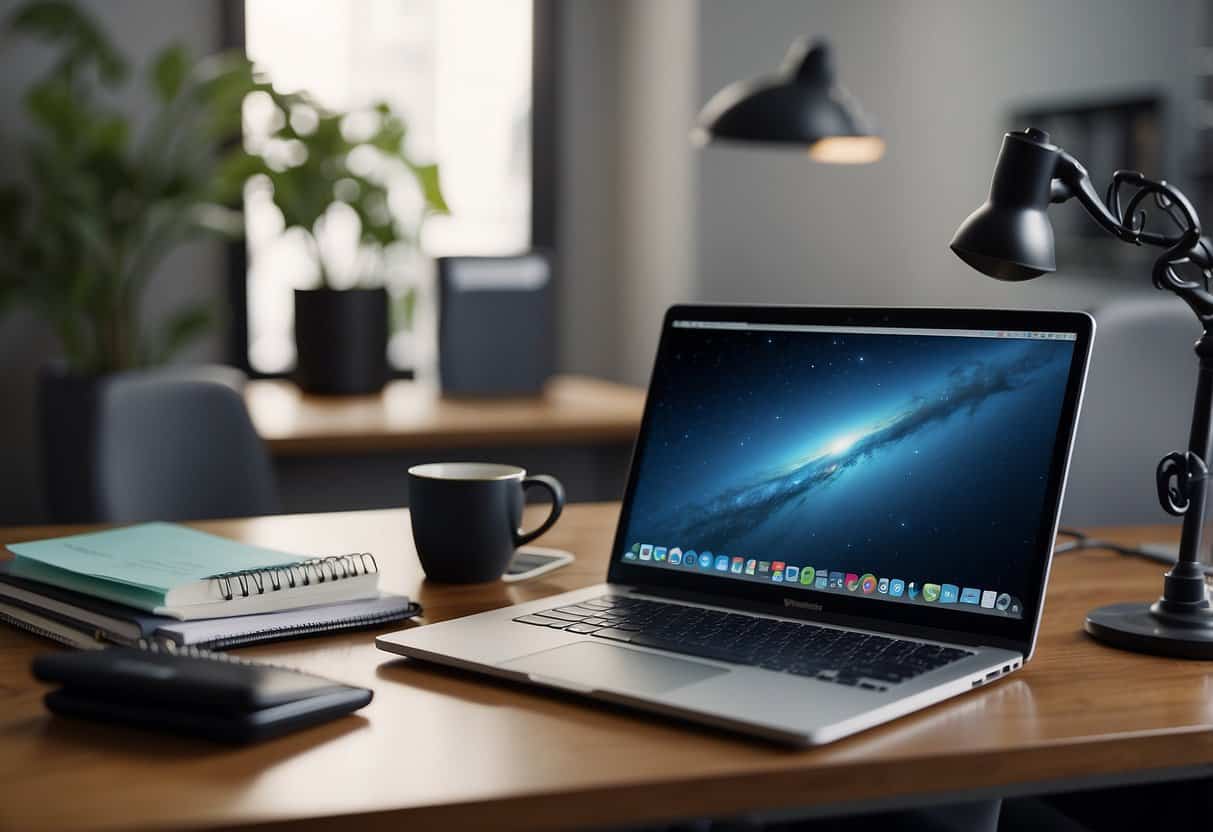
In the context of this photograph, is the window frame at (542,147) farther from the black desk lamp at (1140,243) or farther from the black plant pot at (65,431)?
the black desk lamp at (1140,243)

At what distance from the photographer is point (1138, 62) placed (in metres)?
2.95

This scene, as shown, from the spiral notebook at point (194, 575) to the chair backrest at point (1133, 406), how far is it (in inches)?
45.9

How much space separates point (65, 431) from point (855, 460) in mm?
2266

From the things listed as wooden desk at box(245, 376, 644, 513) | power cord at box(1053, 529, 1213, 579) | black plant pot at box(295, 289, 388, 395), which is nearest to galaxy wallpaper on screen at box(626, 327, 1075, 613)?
power cord at box(1053, 529, 1213, 579)

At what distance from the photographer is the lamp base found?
3.11 ft

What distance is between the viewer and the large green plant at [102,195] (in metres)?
3.05

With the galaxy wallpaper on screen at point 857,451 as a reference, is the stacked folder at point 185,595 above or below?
below

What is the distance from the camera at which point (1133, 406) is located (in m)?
→ 1.90

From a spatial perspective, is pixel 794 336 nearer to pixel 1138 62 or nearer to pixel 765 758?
pixel 765 758

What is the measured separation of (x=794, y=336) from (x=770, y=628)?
255 mm

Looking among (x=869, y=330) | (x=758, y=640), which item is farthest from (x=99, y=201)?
(x=758, y=640)

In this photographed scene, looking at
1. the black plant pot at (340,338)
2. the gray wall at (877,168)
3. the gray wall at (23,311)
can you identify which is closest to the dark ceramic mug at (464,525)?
the black plant pot at (340,338)

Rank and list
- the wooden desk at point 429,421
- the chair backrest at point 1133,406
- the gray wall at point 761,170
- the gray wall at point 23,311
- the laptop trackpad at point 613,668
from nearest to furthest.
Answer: the laptop trackpad at point 613,668, the chair backrest at point 1133,406, the wooden desk at point 429,421, the gray wall at point 23,311, the gray wall at point 761,170

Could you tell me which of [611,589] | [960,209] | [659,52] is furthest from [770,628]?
[659,52]
